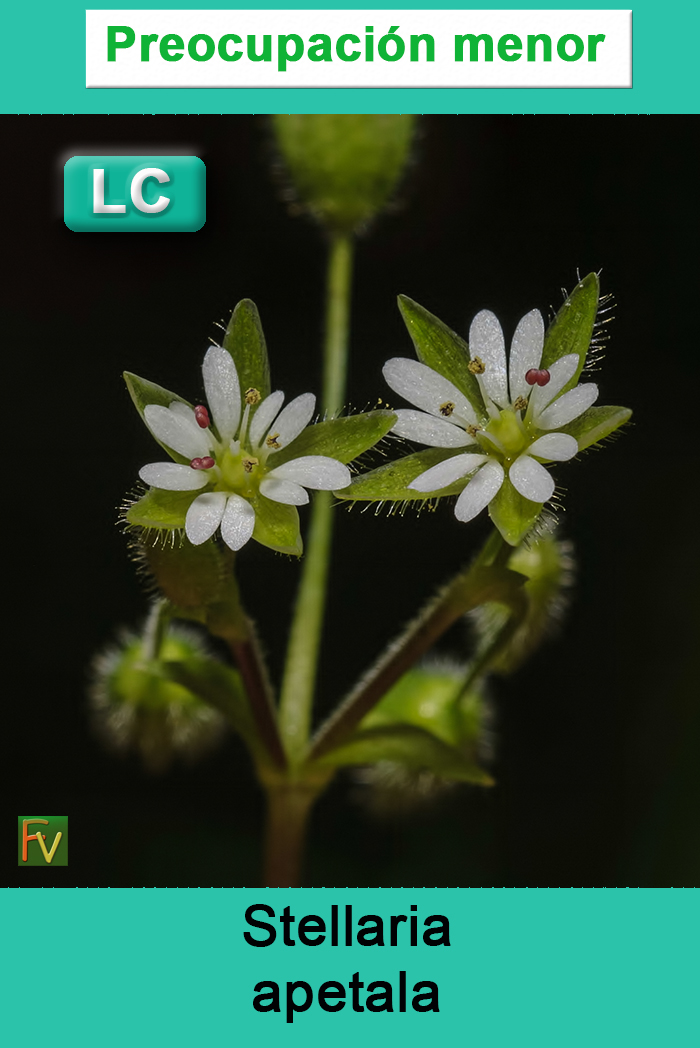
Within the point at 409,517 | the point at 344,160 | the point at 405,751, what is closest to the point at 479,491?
the point at 405,751

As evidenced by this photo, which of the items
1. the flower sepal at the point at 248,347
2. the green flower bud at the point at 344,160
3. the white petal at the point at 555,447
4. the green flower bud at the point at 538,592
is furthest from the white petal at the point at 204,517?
the green flower bud at the point at 344,160

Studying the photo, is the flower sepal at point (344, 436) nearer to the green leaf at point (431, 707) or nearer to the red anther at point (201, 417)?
the red anther at point (201, 417)

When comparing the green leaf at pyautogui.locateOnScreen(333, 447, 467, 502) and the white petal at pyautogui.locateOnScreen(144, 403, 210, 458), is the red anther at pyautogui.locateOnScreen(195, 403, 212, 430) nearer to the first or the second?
the white petal at pyautogui.locateOnScreen(144, 403, 210, 458)

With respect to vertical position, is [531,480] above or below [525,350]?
below

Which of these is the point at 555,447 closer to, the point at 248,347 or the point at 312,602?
the point at 248,347

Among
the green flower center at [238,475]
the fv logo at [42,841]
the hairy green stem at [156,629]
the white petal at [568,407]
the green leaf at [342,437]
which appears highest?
the white petal at [568,407]

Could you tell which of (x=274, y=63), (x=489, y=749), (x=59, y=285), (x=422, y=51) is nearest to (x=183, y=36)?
(x=274, y=63)
